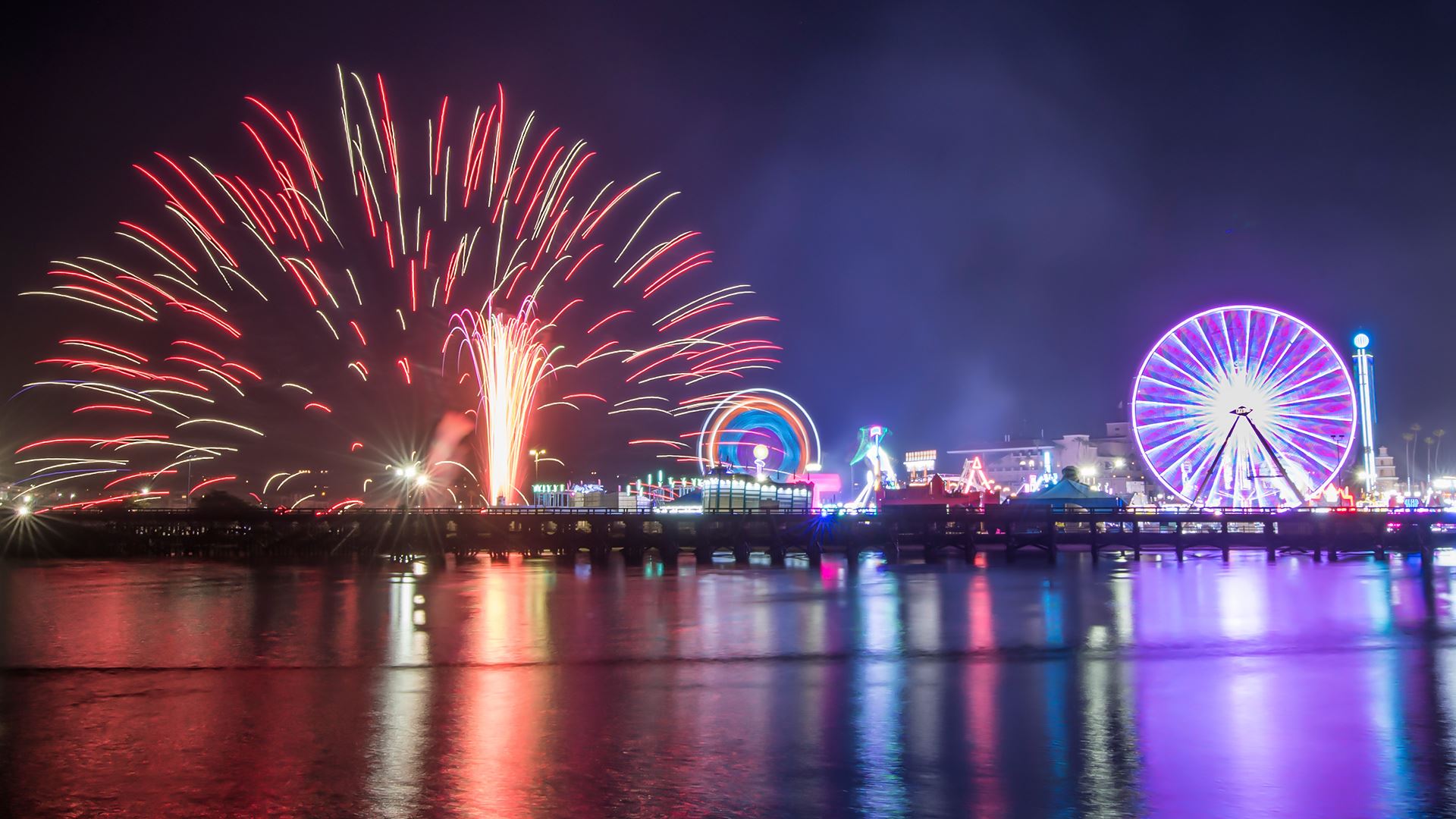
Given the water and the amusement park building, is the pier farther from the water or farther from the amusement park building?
the amusement park building

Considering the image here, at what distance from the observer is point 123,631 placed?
1752 cm

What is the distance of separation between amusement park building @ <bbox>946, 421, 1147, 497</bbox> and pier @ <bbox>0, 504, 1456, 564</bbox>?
91816 millimetres

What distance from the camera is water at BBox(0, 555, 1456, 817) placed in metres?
7.61

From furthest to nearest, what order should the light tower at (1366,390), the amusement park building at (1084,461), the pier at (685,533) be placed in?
the amusement park building at (1084,461) → the light tower at (1366,390) → the pier at (685,533)

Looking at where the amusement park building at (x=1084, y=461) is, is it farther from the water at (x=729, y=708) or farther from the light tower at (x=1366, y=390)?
the water at (x=729, y=708)

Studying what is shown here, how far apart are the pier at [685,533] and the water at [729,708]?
18.1 metres

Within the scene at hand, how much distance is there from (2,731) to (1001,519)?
3513 centimetres

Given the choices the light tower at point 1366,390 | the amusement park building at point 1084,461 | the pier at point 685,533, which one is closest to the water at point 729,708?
the pier at point 685,533

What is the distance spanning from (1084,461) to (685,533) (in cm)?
11859

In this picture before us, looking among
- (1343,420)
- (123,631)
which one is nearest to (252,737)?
(123,631)

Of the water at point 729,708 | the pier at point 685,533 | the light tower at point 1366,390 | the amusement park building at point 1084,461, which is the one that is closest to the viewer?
the water at point 729,708

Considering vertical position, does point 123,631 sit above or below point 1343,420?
below

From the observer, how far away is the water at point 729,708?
761 cm

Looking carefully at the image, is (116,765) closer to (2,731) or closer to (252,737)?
(252,737)
